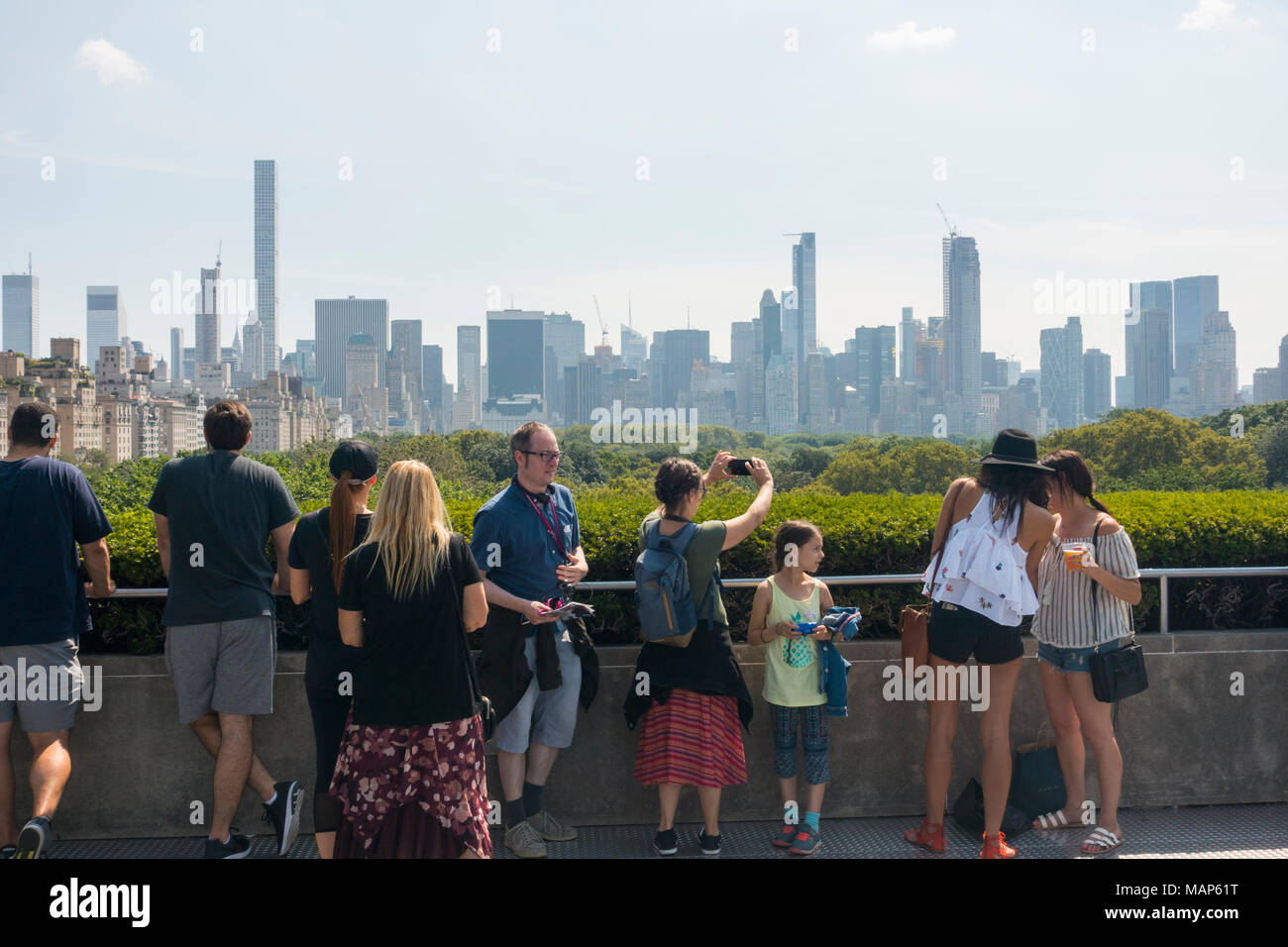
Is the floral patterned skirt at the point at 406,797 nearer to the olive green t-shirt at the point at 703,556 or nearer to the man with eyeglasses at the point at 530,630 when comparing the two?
Answer: the man with eyeglasses at the point at 530,630

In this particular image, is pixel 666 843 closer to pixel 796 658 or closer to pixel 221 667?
pixel 796 658

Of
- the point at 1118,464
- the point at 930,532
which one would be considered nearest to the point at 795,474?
the point at 1118,464

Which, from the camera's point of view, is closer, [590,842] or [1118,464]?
[590,842]

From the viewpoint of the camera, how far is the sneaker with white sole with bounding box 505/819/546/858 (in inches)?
203

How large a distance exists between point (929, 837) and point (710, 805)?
45.3 inches

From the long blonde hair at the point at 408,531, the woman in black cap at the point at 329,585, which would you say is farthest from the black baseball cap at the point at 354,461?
the long blonde hair at the point at 408,531

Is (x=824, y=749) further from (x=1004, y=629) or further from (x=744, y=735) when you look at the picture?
(x=1004, y=629)

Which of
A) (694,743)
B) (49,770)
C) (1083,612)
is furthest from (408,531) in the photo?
(1083,612)

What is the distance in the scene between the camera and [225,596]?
507cm

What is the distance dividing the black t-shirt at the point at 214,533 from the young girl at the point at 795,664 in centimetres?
248

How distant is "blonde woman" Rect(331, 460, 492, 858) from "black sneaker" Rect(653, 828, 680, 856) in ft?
4.51
